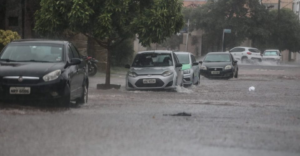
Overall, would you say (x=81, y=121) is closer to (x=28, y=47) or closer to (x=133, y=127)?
(x=133, y=127)

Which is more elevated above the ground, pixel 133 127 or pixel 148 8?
pixel 148 8

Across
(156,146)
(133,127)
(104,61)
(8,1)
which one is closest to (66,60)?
(133,127)

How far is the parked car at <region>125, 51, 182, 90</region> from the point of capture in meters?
19.0

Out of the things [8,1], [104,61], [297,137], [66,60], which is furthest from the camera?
[104,61]

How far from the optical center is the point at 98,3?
65.8 ft

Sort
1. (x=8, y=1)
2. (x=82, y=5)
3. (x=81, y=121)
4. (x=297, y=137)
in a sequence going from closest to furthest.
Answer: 1. (x=297, y=137)
2. (x=81, y=121)
3. (x=82, y=5)
4. (x=8, y=1)

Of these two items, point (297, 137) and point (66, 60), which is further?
point (66, 60)

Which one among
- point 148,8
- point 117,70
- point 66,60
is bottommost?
point 117,70

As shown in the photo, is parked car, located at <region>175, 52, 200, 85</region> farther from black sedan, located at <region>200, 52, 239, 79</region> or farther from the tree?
black sedan, located at <region>200, 52, 239, 79</region>

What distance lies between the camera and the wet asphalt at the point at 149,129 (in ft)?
26.0

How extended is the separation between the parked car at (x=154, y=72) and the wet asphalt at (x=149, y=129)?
392 cm

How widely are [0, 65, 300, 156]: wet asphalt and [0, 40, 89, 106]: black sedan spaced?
35 centimetres

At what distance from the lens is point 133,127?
32.8 ft

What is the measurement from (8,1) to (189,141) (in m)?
20.0
